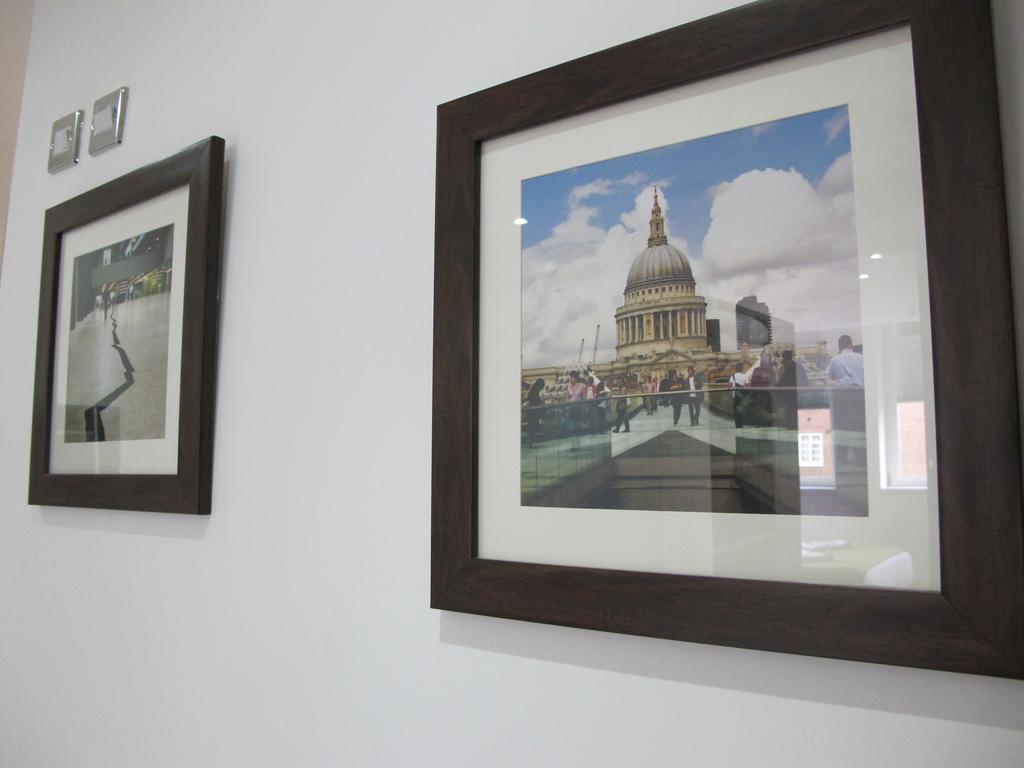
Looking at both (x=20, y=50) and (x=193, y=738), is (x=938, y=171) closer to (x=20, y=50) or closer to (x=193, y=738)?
(x=193, y=738)

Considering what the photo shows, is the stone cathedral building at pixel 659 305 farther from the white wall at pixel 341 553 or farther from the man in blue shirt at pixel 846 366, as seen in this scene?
the white wall at pixel 341 553

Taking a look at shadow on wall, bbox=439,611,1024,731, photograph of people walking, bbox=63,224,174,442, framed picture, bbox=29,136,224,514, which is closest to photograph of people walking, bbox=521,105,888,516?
shadow on wall, bbox=439,611,1024,731

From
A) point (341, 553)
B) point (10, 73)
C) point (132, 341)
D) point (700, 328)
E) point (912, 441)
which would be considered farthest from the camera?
point (10, 73)

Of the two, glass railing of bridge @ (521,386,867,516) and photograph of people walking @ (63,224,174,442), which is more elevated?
photograph of people walking @ (63,224,174,442)

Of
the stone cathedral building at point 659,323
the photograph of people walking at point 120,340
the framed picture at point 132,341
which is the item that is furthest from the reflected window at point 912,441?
the photograph of people walking at point 120,340

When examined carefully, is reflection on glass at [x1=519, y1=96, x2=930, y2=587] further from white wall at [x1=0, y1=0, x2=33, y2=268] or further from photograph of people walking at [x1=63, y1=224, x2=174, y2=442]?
white wall at [x1=0, y1=0, x2=33, y2=268]

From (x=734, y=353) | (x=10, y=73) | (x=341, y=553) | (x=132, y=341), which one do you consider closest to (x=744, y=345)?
(x=734, y=353)

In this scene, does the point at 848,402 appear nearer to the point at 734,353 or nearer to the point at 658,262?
the point at 734,353

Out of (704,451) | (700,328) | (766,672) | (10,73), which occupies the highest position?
(10,73)
